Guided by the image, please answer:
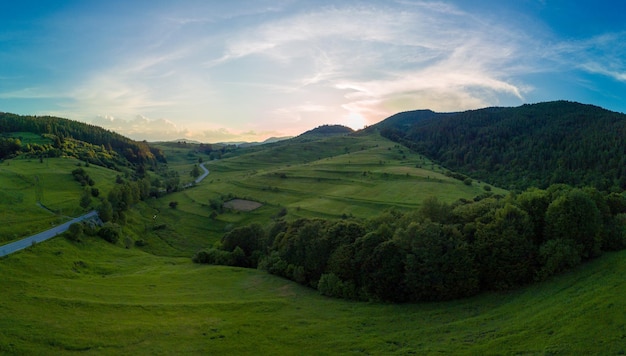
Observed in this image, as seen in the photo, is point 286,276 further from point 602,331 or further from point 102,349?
point 602,331

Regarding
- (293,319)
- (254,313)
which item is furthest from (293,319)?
(254,313)

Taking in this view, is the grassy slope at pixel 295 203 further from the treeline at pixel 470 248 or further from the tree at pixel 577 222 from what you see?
the tree at pixel 577 222

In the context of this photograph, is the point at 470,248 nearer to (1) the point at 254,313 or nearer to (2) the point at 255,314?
(2) the point at 255,314

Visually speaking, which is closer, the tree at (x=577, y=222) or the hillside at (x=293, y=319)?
the hillside at (x=293, y=319)

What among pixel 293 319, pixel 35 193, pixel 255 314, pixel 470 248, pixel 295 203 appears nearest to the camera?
pixel 293 319

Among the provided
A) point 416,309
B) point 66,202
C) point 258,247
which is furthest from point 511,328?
point 66,202

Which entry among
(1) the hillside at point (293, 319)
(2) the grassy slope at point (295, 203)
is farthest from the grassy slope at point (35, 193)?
(1) the hillside at point (293, 319)
